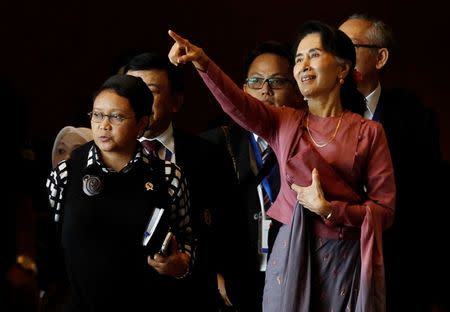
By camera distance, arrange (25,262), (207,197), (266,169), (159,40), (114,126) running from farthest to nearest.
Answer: (159,40), (266,169), (207,197), (114,126), (25,262)

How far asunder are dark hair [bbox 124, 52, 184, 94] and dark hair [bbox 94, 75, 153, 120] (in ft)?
1.47

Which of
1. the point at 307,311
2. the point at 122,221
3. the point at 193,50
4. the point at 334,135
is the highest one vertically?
the point at 193,50

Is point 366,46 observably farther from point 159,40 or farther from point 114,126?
point 159,40

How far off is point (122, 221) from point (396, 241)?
47.5 inches

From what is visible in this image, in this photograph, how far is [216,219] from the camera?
337 cm

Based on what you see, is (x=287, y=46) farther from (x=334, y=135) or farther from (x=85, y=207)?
(x=85, y=207)

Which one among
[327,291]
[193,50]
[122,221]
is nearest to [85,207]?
[122,221]

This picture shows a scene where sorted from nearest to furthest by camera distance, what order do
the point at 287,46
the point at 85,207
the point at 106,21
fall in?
the point at 85,207 → the point at 287,46 → the point at 106,21

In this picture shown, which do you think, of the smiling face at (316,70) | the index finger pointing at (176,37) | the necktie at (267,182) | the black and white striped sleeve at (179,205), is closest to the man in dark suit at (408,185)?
the necktie at (267,182)

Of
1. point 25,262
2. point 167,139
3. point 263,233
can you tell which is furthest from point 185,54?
point 25,262

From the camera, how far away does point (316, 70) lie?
298 cm

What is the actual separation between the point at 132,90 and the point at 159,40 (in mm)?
1991

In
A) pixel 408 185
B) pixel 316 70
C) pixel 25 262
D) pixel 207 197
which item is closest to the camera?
pixel 25 262

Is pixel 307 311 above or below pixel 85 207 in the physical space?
below
